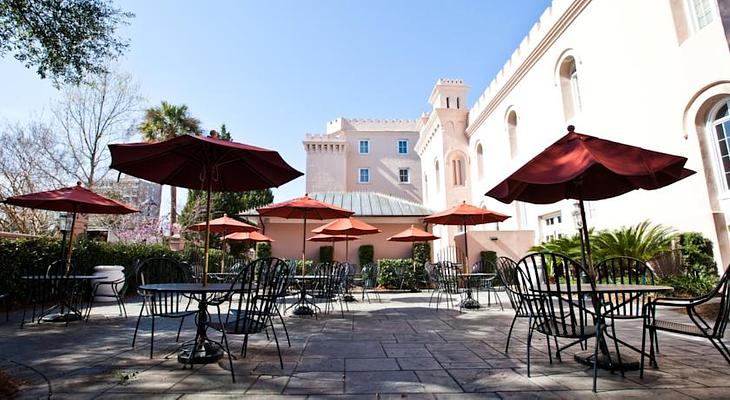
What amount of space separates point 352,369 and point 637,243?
26.0ft

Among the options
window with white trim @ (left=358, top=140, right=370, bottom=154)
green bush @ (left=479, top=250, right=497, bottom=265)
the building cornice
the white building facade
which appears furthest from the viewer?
window with white trim @ (left=358, top=140, right=370, bottom=154)

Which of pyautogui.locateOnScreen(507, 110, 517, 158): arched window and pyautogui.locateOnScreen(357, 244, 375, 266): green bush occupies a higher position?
pyautogui.locateOnScreen(507, 110, 517, 158): arched window

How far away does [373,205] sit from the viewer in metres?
18.5

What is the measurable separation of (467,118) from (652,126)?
38.9 feet

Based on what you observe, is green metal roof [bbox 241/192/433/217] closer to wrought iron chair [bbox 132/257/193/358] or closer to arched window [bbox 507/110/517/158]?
arched window [bbox 507/110/517/158]

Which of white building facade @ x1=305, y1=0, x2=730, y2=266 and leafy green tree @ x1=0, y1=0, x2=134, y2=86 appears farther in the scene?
white building facade @ x1=305, y1=0, x2=730, y2=266

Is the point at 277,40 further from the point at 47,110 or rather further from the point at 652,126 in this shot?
the point at 47,110

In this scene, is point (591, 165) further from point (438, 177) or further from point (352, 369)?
point (438, 177)

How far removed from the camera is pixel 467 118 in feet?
66.9

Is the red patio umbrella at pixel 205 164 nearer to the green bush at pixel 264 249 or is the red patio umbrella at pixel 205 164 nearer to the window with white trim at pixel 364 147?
the green bush at pixel 264 249

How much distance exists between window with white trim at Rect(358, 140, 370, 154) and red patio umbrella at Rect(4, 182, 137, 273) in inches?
979

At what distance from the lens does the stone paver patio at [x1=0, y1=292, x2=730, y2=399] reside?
2.59 meters

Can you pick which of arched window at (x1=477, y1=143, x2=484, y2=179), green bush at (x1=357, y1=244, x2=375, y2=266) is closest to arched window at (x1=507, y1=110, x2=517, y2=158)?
arched window at (x1=477, y1=143, x2=484, y2=179)

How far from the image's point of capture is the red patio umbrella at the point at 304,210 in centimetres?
691
